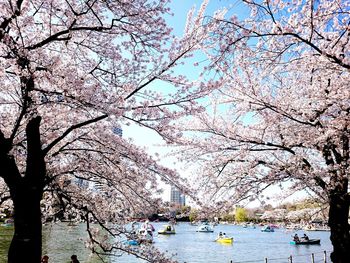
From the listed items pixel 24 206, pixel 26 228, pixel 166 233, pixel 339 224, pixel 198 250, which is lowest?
pixel 166 233

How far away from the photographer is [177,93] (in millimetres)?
5137

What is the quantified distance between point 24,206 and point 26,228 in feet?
1.02

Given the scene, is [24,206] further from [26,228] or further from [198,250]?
[198,250]

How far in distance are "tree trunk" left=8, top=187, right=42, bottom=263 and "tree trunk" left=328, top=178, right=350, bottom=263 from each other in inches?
237

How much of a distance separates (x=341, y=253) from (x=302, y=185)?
1.77 meters

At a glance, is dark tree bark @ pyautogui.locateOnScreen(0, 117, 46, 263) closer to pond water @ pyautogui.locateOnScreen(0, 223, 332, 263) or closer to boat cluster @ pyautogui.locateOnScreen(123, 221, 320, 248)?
boat cluster @ pyautogui.locateOnScreen(123, 221, 320, 248)

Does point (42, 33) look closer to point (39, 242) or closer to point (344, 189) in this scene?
point (39, 242)

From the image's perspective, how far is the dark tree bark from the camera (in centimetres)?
445

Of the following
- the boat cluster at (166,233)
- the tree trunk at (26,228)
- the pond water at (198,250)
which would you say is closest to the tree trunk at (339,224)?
the boat cluster at (166,233)

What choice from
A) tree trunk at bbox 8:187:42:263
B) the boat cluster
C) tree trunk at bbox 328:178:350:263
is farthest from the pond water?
tree trunk at bbox 8:187:42:263

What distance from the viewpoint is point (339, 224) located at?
23.9 ft

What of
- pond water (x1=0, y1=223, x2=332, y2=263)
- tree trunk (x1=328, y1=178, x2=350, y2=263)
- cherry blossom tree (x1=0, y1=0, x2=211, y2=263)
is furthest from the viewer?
pond water (x1=0, y1=223, x2=332, y2=263)

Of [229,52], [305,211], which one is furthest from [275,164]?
[229,52]

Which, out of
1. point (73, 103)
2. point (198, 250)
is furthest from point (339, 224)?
point (198, 250)
